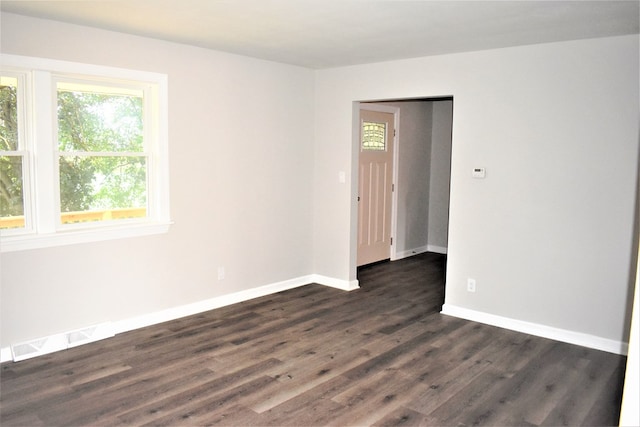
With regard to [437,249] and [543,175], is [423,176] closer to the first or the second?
[437,249]

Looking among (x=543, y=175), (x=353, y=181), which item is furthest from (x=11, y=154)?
(x=543, y=175)

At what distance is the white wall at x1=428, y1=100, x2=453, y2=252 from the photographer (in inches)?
300

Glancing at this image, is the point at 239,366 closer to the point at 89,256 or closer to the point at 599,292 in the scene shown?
the point at 89,256

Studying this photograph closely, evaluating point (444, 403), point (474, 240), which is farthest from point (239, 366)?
point (474, 240)

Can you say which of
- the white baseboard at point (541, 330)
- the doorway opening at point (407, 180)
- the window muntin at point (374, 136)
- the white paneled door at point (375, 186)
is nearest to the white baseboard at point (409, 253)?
the doorway opening at point (407, 180)

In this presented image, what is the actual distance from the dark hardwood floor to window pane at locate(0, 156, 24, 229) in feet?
3.27

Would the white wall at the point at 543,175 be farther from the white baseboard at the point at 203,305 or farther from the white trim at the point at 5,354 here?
the white trim at the point at 5,354

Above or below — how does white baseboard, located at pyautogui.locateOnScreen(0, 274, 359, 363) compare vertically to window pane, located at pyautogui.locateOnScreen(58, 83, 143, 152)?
below

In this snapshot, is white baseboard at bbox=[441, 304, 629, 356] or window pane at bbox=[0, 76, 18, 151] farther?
white baseboard at bbox=[441, 304, 629, 356]

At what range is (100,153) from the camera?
4.07 metres

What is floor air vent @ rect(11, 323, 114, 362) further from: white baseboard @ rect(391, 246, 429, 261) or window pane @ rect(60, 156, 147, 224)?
white baseboard @ rect(391, 246, 429, 261)

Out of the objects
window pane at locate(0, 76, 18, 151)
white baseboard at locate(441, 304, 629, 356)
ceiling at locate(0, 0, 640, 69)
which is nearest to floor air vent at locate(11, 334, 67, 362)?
window pane at locate(0, 76, 18, 151)

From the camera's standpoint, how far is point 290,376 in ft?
11.4

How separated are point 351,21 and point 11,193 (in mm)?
Result: 2659
